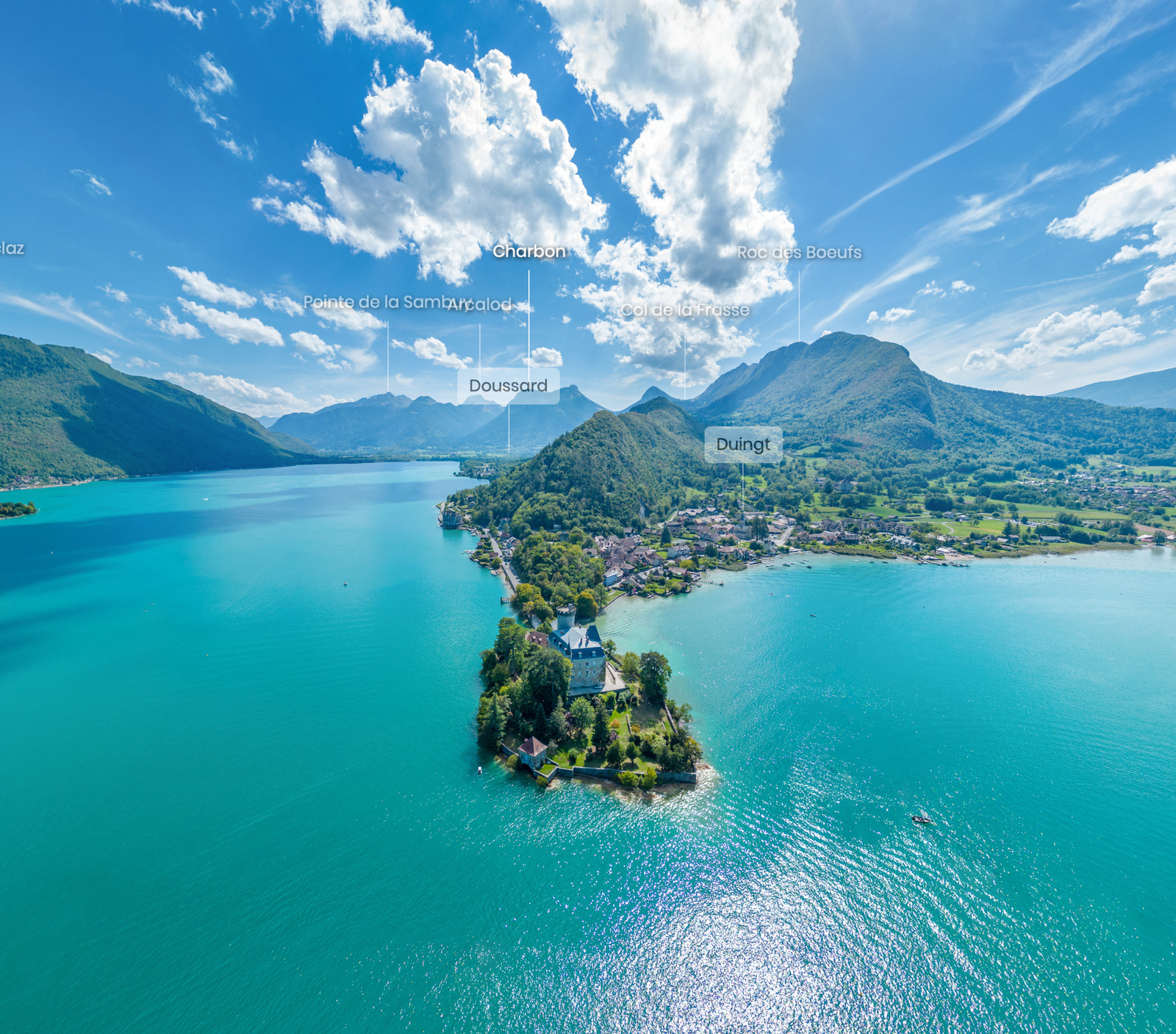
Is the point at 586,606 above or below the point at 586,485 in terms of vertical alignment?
below

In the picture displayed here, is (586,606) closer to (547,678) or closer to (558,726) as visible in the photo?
(547,678)

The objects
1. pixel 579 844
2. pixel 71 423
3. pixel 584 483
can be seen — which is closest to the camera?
pixel 579 844

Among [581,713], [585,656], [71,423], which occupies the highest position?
[71,423]

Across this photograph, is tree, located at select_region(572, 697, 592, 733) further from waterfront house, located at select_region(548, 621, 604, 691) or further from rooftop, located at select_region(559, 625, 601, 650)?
rooftop, located at select_region(559, 625, 601, 650)

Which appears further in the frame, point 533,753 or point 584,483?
point 584,483

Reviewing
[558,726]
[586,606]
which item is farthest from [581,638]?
[586,606]

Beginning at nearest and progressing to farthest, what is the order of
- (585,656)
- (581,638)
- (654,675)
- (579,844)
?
(579,844) < (585,656) < (654,675) < (581,638)
